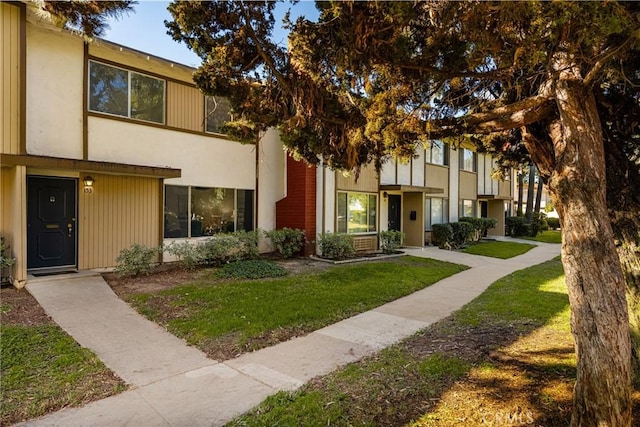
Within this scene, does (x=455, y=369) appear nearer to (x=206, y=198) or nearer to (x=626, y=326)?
(x=626, y=326)

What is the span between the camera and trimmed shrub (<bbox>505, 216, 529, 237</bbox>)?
25.3 metres

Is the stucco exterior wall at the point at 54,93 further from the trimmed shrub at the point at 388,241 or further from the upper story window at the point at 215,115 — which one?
the trimmed shrub at the point at 388,241

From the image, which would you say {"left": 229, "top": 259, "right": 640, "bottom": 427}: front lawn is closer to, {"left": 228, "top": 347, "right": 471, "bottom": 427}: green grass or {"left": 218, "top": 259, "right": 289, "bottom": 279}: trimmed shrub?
{"left": 228, "top": 347, "right": 471, "bottom": 427}: green grass

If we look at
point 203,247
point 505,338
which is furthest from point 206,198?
point 505,338

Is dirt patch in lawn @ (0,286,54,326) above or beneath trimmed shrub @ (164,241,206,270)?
beneath

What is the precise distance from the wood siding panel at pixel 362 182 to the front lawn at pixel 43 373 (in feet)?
32.0

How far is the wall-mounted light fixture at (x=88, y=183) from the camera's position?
9.41m

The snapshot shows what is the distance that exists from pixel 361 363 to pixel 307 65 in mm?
3583

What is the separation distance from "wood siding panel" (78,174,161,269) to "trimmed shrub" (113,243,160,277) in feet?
1.88

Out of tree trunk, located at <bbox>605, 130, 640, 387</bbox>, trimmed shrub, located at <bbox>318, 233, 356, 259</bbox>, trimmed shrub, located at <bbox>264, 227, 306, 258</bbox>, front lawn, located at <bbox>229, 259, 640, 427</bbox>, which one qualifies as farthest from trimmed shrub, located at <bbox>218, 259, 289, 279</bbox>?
tree trunk, located at <bbox>605, 130, 640, 387</bbox>

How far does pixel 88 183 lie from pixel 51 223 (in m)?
1.23

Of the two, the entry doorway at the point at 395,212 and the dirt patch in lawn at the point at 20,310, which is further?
the entry doorway at the point at 395,212

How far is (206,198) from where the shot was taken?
12.0 meters

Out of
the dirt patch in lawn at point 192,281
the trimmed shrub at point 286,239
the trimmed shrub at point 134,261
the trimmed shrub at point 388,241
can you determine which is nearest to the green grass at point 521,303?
the dirt patch in lawn at point 192,281
